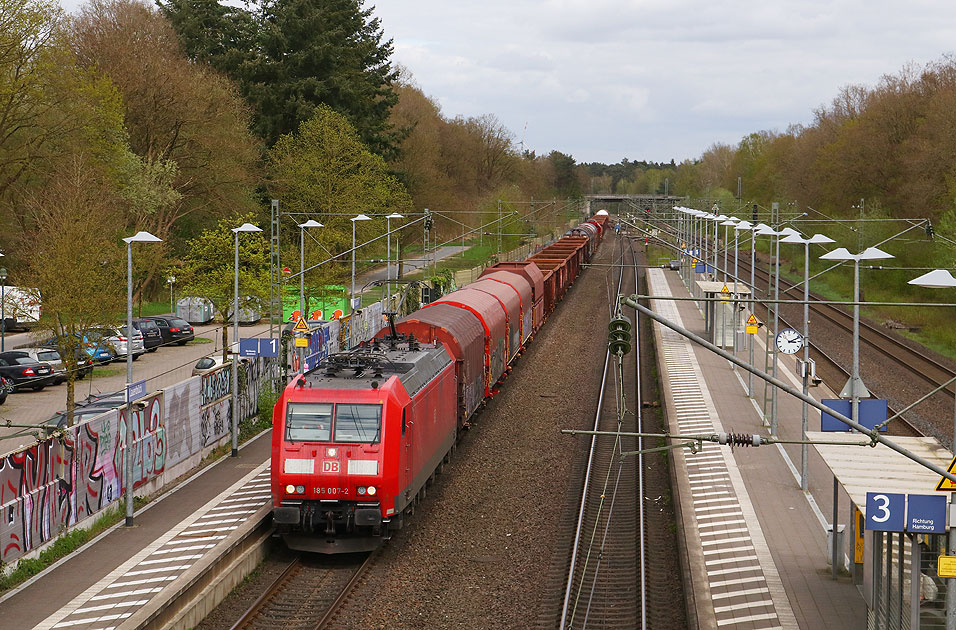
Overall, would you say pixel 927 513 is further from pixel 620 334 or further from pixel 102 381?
pixel 102 381

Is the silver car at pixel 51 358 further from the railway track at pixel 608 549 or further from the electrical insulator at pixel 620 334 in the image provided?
the electrical insulator at pixel 620 334

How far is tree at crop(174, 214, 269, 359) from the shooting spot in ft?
109

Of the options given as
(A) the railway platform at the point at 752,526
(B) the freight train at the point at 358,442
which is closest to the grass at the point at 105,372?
(B) the freight train at the point at 358,442

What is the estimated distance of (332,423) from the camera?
1627 centimetres

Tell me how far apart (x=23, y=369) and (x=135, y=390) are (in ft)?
62.8

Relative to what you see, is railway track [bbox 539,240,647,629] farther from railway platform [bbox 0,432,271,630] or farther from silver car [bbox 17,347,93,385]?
silver car [bbox 17,347,93,385]

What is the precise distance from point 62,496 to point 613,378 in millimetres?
21702

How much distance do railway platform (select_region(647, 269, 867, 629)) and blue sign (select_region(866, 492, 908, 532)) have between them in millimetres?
3139

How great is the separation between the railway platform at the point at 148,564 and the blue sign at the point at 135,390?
228 centimetres

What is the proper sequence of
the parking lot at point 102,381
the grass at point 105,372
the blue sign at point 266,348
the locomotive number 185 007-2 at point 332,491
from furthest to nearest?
the grass at point 105,372, the parking lot at point 102,381, the blue sign at point 266,348, the locomotive number 185 007-2 at point 332,491

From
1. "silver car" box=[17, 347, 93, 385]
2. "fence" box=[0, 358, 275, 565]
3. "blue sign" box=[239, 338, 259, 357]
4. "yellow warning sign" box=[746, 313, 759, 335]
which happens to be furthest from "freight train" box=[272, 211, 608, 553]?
"silver car" box=[17, 347, 93, 385]

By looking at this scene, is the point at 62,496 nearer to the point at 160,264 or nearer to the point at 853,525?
the point at 853,525

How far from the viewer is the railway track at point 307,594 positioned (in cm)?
1391

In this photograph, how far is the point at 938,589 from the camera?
37.1 feet
